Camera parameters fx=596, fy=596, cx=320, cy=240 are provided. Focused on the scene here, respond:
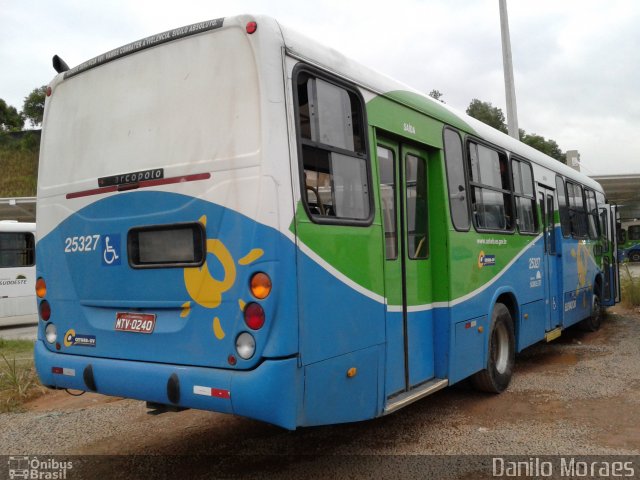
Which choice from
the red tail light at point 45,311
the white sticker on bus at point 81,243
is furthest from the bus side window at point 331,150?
the red tail light at point 45,311

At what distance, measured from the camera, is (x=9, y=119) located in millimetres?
61125

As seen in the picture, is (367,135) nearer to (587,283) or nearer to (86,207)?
(86,207)

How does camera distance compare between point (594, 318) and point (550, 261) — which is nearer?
point (550, 261)

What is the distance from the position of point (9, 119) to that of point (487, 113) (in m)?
47.6

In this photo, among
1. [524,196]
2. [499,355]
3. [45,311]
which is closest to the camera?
[45,311]

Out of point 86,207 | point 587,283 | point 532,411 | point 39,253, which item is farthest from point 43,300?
point 587,283

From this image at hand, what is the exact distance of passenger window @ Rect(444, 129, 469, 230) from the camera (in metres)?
5.75

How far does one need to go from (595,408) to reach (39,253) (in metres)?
5.40

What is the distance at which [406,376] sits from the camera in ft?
16.4

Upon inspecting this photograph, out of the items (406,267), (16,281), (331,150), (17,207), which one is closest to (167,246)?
(331,150)

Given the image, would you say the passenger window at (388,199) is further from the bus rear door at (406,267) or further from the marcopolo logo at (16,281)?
the marcopolo logo at (16,281)

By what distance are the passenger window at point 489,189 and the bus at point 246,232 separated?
77 centimetres

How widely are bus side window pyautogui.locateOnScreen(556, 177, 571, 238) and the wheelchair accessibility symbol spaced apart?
7032 mm

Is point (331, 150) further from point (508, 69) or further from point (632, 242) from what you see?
point (632, 242)
